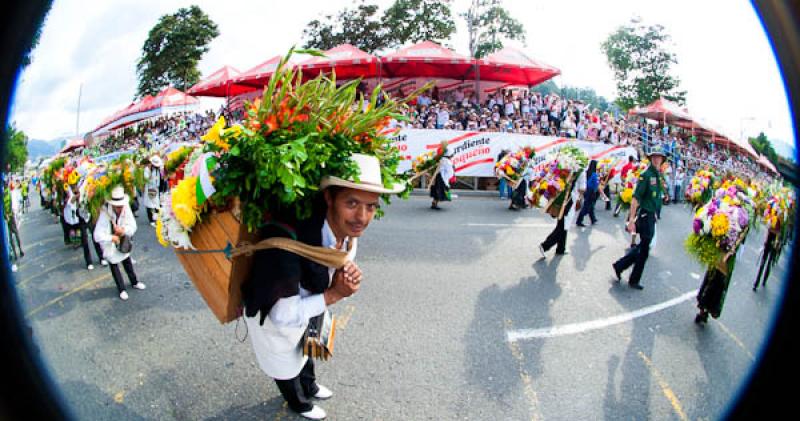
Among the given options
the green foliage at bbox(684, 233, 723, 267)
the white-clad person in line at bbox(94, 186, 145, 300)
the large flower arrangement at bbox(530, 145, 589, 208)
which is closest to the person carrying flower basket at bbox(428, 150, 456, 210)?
the large flower arrangement at bbox(530, 145, 589, 208)

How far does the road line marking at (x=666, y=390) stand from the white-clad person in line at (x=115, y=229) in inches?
236

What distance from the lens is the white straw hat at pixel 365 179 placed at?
2361 mm

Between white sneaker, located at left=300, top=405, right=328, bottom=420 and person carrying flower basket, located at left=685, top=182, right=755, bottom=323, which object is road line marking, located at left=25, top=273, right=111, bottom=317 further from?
person carrying flower basket, located at left=685, top=182, right=755, bottom=323

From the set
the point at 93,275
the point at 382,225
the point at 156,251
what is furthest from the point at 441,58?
the point at 93,275

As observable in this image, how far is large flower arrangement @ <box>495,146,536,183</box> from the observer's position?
12.2 metres

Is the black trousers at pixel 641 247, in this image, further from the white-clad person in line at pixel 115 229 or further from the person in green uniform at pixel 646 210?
the white-clad person in line at pixel 115 229

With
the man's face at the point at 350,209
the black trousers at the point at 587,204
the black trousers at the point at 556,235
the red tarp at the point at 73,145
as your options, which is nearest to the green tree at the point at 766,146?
the man's face at the point at 350,209

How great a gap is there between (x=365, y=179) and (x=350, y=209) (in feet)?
0.74

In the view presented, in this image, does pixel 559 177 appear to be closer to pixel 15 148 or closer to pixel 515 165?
pixel 515 165

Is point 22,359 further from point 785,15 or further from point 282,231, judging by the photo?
point 785,15

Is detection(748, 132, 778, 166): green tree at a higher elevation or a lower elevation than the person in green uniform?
higher

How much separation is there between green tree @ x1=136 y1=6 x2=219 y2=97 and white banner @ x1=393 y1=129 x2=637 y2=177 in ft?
30.6

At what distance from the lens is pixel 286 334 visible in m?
2.61

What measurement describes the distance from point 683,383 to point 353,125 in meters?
3.64
